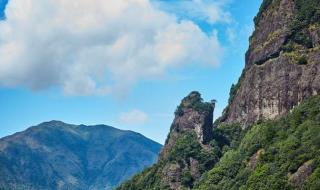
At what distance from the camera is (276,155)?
482 ft

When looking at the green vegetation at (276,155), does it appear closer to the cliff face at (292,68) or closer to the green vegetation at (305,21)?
the cliff face at (292,68)

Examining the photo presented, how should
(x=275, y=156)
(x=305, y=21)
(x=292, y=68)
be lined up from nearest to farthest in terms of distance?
(x=275, y=156) → (x=292, y=68) → (x=305, y=21)

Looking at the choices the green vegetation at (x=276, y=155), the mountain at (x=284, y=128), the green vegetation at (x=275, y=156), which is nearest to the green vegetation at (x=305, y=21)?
the mountain at (x=284, y=128)

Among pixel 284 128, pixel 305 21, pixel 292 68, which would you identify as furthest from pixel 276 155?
pixel 305 21

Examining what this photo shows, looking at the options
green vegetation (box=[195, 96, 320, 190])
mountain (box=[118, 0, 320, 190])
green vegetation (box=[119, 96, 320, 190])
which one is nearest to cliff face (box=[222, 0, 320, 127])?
mountain (box=[118, 0, 320, 190])

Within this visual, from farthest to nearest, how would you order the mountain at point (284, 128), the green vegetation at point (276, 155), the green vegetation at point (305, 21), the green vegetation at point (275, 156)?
the green vegetation at point (305, 21), the mountain at point (284, 128), the green vegetation at point (276, 155), the green vegetation at point (275, 156)

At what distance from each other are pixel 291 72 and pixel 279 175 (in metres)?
57.5

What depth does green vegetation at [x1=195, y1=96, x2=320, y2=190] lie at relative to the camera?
13300cm

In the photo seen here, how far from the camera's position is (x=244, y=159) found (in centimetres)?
16712

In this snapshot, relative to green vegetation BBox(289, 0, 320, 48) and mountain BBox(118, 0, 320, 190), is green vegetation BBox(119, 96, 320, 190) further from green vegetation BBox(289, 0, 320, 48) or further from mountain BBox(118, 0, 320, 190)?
green vegetation BBox(289, 0, 320, 48)

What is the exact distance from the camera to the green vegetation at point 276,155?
13300 centimetres

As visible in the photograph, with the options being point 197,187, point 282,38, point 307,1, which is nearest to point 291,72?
point 282,38

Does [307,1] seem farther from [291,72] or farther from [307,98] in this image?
[307,98]

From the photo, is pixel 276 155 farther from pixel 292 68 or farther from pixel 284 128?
pixel 292 68
